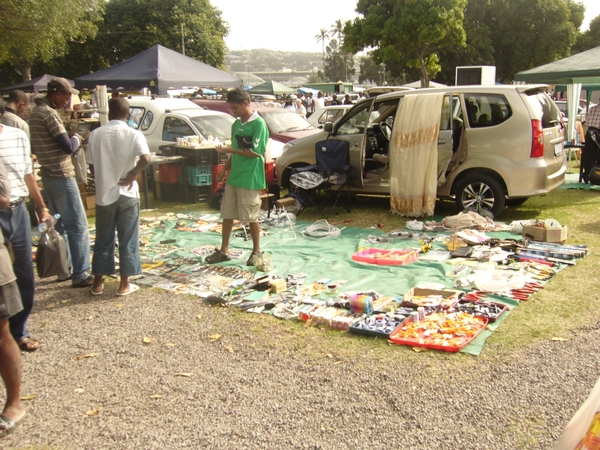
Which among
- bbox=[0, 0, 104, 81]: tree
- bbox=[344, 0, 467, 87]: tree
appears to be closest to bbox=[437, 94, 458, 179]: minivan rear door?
bbox=[0, 0, 104, 81]: tree

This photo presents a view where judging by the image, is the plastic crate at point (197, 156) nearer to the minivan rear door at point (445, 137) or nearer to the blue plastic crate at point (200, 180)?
the blue plastic crate at point (200, 180)

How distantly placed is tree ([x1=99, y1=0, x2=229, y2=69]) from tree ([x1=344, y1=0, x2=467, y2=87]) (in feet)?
43.8

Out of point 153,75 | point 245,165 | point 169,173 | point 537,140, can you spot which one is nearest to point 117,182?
point 245,165

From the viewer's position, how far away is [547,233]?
7.14m

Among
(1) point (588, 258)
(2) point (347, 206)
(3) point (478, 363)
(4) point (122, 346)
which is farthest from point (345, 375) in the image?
(2) point (347, 206)

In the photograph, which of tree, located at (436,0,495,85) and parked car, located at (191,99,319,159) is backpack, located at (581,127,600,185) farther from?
tree, located at (436,0,495,85)

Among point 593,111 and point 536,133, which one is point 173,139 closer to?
point 536,133

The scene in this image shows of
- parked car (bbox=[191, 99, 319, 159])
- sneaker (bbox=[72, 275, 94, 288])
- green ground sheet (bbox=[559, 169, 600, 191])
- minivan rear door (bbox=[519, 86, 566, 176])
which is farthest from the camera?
parked car (bbox=[191, 99, 319, 159])

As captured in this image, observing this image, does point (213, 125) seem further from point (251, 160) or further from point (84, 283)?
point (84, 283)

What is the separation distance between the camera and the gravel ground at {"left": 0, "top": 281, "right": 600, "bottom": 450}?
131 inches

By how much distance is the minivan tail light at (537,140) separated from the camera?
7969 mm

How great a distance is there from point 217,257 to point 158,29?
40457 millimetres

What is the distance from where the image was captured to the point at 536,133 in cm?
798

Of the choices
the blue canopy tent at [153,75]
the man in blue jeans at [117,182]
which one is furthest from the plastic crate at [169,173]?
the blue canopy tent at [153,75]
